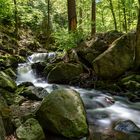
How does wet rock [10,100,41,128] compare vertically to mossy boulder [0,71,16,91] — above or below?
below

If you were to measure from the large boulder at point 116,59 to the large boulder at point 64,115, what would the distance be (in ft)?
15.5

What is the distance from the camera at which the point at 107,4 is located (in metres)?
23.3

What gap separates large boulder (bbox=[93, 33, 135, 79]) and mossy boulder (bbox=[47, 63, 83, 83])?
2.83 feet

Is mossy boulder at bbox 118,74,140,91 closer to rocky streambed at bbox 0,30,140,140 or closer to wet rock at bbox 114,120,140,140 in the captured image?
rocky streambed at bbox 0,30,140,140

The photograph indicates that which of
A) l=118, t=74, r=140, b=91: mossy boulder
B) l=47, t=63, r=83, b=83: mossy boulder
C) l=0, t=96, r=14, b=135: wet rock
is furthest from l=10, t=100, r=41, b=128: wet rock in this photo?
l=47, t=63, r=83, b=83: mossy boulder

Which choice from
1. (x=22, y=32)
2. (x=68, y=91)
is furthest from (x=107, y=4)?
(x=68, y=91)

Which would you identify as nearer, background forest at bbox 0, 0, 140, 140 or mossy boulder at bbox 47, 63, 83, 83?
background forest at bbox 0, 0, 140, 140

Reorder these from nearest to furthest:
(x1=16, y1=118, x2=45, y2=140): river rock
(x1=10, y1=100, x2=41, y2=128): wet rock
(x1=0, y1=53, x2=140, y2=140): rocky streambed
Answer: (x1=16, y1=118, x2=45, y2=140): river rock → (x1=0, y1=53, x2=140, y2=140): rocky streambed → (x1=10, y1=100, x2=41, y2=128): wet rock

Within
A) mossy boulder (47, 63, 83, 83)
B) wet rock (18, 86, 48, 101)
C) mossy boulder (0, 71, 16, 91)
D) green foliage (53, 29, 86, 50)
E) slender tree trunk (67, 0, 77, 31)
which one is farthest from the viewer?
slender tree trunk (67, 0, 77, 31)

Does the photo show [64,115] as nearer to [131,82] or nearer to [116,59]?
[131,82]

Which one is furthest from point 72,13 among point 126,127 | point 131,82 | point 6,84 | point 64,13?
point 64,13

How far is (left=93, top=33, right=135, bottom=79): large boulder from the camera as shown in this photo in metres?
11.8

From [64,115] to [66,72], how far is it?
578cm

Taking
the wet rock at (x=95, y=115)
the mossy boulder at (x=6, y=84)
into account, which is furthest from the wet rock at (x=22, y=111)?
the wet rock at (x=95, y=115)
